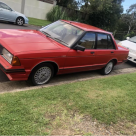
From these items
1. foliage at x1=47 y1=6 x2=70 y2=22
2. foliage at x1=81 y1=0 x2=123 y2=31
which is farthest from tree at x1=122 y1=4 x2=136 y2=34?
foliage at x1=47 y1=6 x2=70 y2=22

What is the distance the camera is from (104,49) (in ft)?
18.7

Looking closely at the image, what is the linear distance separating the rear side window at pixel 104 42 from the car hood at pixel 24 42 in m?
1.66

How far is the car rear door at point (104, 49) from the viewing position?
215 inches

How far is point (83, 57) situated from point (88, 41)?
1.79 feet

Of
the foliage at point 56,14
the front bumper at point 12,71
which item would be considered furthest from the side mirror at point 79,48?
the foliage at point 56,14

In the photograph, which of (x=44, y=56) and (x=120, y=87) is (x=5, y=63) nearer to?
(x=44, y=56)

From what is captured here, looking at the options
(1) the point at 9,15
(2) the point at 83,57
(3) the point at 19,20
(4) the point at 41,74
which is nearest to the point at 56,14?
(3) the point at 19,20

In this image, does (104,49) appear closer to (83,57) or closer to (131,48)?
(83,57)

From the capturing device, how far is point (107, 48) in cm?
584

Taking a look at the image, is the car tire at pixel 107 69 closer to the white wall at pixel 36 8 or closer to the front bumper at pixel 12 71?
the front bumper at pixel 12 71

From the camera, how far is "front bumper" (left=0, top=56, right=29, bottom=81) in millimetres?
3629

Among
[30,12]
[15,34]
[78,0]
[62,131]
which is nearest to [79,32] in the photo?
[15,34]

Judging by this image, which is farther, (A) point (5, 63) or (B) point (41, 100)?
(A) point (5, 63)

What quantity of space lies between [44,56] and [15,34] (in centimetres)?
110
